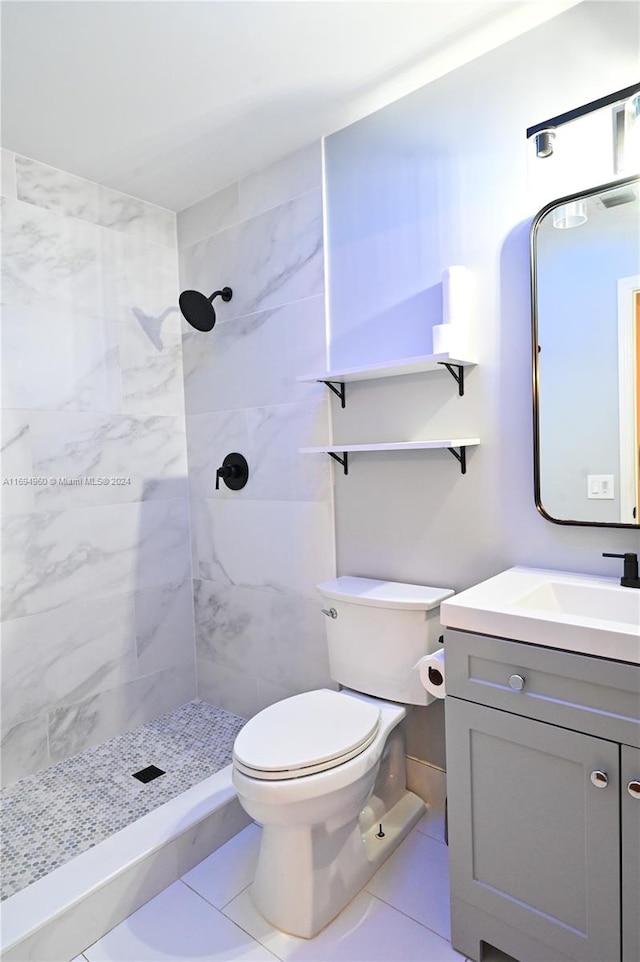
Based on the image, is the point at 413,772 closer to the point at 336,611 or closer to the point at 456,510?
the point at 336,611

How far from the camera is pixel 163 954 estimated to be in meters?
1.38

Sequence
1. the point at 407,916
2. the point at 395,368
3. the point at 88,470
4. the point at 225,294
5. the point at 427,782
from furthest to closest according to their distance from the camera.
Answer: the point at 225,294 < the point at 88,470 < the point at 427,782 < the point at 395,368 < the point at 407,916

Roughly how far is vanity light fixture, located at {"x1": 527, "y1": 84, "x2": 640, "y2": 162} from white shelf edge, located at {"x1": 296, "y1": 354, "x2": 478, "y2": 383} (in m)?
0.57

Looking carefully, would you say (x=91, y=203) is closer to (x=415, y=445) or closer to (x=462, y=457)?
(x=415, y=445)

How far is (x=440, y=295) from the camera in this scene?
5.78 ft

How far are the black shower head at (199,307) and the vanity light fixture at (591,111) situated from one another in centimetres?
134

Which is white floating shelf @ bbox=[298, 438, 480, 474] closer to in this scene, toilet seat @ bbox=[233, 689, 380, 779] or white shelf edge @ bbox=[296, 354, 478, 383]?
white shelf edge @ bbox=[296, 354, 478, 383]

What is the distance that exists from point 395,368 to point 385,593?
28.6 inches

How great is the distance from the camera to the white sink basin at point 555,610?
107cm

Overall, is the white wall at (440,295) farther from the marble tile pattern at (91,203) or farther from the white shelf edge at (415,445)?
the marble tile pattern at (91,203)

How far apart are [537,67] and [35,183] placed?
179 cm

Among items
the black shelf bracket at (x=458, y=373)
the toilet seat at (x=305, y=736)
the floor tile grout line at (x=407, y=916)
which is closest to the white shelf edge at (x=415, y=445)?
the black shelf bracket at (x=458, y=373)

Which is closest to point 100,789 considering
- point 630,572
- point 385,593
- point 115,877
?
point 115,877

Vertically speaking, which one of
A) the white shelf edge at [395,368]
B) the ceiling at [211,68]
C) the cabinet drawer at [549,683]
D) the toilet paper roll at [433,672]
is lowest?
the toilet paper roll at [433,672]
